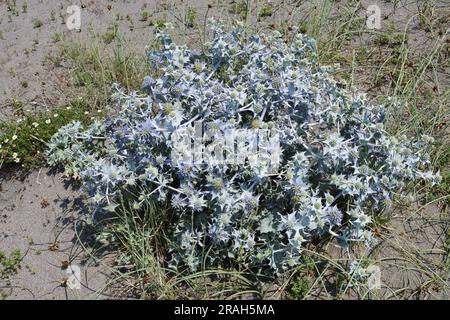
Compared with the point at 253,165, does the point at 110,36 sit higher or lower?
higher

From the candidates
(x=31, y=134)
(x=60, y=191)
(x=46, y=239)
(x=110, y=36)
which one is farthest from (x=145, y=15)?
(x=46, y=239)

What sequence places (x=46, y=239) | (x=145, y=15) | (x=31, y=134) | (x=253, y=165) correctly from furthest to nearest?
(x=145, y=15) < (x=31, y=134) < (x=46, y=239) < (x=253, y=165)

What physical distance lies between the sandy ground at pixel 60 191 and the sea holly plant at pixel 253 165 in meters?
0.37

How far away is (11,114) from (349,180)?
129 inches

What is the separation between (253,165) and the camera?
290 centimetres

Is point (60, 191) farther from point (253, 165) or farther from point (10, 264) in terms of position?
point (253, 165)

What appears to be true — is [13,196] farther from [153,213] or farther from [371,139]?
[371,139]

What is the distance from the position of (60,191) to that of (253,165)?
184 centimetres

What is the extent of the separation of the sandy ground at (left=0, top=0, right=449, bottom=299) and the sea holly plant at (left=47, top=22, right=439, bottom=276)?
1.20 feet

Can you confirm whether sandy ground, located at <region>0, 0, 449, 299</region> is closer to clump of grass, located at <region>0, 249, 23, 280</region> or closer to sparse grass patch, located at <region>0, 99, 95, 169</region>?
clump of grass, located at <region>0, 249, 23, 280</region>

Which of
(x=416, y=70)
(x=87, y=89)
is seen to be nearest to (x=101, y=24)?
(x=87, y=89)

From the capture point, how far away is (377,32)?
193 inches

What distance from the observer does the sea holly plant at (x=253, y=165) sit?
9.84 ft

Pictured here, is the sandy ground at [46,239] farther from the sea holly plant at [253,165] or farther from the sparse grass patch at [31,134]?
the sea holly plant at [253,165]
